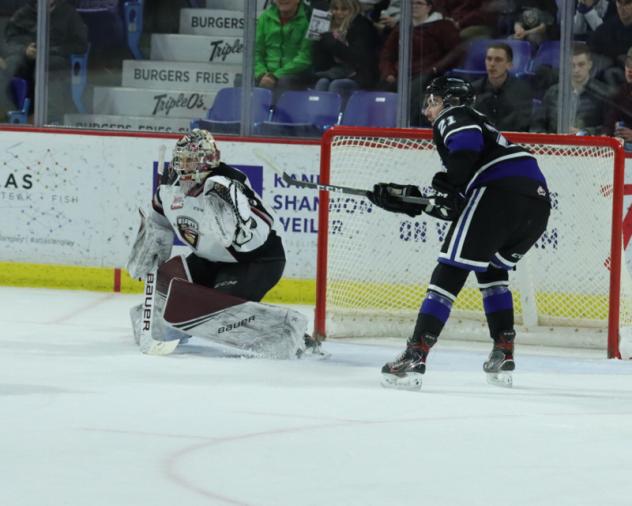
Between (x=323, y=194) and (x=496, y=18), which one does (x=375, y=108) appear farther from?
(x=323, y=194)

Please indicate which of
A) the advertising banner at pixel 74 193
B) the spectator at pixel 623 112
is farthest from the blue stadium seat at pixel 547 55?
the advertising banner at pixel 74 193

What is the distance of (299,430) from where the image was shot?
356 cm

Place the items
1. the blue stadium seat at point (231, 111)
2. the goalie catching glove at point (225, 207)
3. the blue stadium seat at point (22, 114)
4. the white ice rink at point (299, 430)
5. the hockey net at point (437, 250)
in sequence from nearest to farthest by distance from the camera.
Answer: the white ice rink at point (299, 430) < the goalie catching glove at point (225, 207) < the hockey net at point (437, 250) < the blue stadium seat at point (231, 111) < the blue stadium seat at point (22, 114)

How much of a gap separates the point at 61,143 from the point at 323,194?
1880mm

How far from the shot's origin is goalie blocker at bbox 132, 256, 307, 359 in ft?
15.9

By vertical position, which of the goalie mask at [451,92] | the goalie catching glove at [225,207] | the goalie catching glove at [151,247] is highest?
the goalie mask at [451,92]

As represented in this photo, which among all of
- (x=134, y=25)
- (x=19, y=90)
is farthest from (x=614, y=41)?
(x=19, y=90)

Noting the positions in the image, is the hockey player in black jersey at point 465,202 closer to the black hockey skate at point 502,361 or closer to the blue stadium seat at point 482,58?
the black hockey skate at point 502,361

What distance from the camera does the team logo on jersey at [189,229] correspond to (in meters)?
5.01

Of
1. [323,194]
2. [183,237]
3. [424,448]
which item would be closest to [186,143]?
[183,237]

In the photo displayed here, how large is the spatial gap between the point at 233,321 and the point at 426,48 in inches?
92.2

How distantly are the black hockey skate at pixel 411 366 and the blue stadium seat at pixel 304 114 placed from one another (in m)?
2.66

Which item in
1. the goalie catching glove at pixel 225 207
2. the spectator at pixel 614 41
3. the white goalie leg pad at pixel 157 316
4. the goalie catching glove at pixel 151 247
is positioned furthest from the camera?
the spectator at pixel 614 41

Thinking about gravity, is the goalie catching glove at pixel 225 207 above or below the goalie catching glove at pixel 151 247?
above
